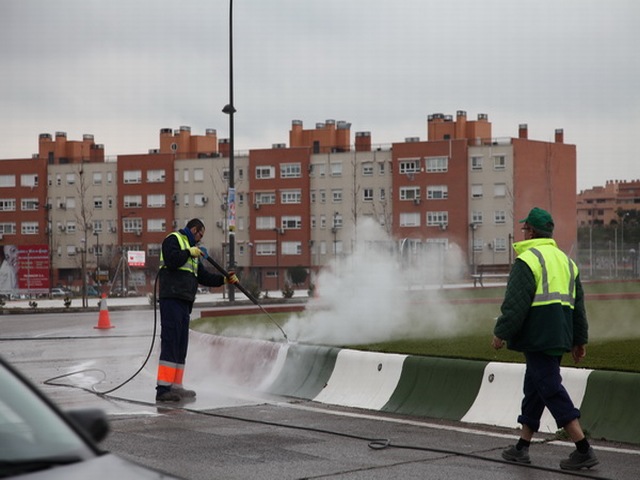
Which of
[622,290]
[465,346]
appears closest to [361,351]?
[465,346]

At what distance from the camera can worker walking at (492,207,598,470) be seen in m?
7.34

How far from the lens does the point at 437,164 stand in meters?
96.6

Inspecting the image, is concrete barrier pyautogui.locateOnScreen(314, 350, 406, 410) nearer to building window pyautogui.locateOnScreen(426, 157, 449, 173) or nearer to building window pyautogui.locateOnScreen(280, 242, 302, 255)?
building window pyautogui.locateOnScreen(426, 157, 449, 173)

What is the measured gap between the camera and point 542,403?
7602 mm

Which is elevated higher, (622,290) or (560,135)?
(560,135)

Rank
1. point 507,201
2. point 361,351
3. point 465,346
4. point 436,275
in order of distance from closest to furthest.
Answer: point 361,351
point 465,346
point 436,275
point 507,201

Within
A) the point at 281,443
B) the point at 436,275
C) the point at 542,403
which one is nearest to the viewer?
the point at 542,403

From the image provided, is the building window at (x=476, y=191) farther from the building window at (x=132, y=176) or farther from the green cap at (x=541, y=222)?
the green cap at (x=541, y=222)

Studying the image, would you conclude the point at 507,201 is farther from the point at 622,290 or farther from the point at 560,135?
the point at 622,290

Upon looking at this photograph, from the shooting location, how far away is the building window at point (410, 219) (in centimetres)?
9761

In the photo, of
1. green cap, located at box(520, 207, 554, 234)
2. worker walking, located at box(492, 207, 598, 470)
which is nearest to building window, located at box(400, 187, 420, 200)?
green cap, located at box(520, 207, 554, 234)

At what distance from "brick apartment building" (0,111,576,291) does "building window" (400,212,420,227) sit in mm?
112

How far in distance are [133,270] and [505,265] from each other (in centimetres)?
3581

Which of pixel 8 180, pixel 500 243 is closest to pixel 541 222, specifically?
→ pixel 500 243
